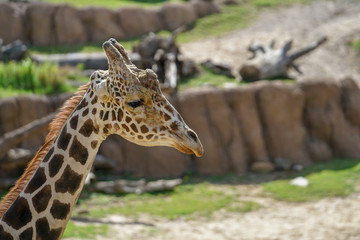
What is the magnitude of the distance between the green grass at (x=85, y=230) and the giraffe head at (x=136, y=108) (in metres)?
5.31

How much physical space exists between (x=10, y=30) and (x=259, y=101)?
11.5 metres

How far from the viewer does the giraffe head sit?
14.4ft

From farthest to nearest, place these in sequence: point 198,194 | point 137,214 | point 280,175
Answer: point 280,175, point 198,194, point 137,214

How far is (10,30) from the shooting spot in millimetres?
22297

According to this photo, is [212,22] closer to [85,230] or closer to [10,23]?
[10,23]

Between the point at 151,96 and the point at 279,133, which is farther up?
the point at 151,96

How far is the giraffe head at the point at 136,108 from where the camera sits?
4387 millimetres

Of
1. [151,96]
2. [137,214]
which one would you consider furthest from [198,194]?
[151,96]

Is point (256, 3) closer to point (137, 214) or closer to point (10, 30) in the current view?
Result: point (10, 30)

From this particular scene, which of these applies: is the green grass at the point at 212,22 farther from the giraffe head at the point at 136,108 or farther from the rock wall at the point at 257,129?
the giraffe head at the point at 136,108

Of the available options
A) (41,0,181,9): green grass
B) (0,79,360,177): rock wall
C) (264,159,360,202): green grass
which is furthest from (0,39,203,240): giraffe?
(41,0,181,9): green grass

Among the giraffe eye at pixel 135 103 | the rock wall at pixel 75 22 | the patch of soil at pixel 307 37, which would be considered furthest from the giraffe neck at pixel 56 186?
the rock wall at pixel 75 22

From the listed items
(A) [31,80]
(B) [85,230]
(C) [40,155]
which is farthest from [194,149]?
(A) [31,80]

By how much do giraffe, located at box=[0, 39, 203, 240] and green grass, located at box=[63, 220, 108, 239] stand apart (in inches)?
194
